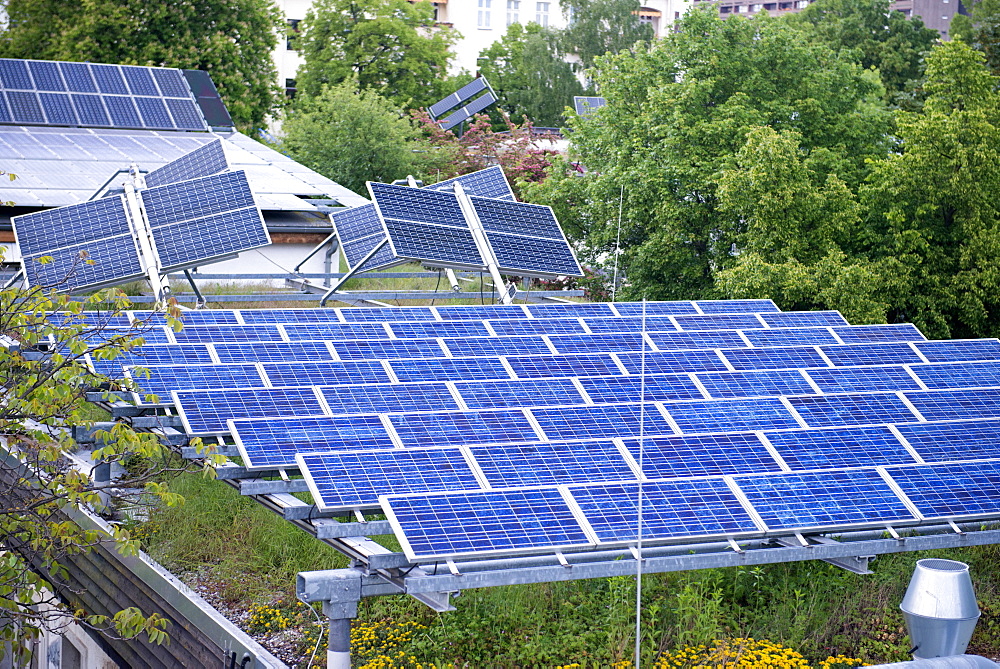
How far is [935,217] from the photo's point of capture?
76.8 feet

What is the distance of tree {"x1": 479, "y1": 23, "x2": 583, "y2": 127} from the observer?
89.9 meters

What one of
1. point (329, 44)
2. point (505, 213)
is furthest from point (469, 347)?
point (329, 44)

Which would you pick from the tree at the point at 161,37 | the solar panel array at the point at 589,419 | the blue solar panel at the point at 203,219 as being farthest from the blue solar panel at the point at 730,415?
the tree at the point at 161,37

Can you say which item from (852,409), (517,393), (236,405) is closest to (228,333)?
(236,405)

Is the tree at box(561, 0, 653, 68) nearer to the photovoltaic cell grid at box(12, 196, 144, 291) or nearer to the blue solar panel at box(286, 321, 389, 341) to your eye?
the photovoltaic cell grid at box(12, 196, 144, 291)

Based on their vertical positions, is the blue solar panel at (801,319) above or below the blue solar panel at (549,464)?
below

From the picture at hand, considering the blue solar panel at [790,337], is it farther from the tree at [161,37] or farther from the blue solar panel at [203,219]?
the tree at [161,37]

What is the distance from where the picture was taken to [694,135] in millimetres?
26250

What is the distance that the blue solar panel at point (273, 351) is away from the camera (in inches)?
523

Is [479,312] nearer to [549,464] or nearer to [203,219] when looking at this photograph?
[203,219]

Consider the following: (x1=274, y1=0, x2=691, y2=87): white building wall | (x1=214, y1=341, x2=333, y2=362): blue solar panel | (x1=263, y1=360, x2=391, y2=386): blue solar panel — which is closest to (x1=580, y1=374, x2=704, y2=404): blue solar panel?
(x1=263, y1=360, x2=391, y2=386): blue solar panel

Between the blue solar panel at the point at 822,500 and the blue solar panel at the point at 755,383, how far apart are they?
2.85 metres

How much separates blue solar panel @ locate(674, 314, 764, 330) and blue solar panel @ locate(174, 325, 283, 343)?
5874 mm

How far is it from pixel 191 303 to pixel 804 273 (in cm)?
1187
